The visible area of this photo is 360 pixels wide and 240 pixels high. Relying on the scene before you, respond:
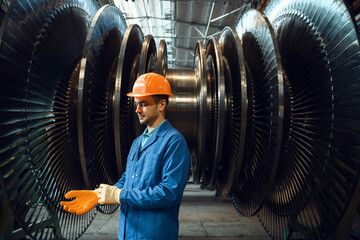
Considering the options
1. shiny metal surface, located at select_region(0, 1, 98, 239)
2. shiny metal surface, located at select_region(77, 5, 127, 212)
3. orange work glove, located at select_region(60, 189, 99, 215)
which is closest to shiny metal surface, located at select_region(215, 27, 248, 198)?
shiny metal surface, located at select_region(77, 5, 127, 212)

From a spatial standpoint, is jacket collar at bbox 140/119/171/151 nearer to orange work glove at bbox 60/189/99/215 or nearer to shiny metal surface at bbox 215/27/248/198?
orange work glove at bbox 60/189/99/215

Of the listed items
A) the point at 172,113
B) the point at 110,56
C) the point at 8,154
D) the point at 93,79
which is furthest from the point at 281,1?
the point at 8,154

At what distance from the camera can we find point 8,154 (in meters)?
Answer: 1.48

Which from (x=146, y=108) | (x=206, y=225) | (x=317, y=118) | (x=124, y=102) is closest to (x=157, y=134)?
(x=146, y=108)

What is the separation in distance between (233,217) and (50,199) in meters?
2.38

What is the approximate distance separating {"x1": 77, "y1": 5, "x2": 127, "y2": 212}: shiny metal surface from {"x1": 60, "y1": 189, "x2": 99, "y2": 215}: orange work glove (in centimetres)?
54

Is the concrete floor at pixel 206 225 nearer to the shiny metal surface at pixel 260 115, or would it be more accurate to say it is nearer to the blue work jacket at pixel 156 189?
the shiny metal surface at pixel 260 115

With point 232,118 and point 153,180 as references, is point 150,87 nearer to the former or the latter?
point 153,180

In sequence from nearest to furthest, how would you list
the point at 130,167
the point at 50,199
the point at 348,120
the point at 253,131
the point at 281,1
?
the point at 130,167 < the point at 348,120 < the point at 50,199 < the point at 253,131 < the point at 281,1

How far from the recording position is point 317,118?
5.96ft

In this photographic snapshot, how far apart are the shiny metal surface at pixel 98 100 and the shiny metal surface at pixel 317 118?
1.42 metres

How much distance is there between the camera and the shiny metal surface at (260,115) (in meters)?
1.83

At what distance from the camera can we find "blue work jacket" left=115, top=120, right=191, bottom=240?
1133mm

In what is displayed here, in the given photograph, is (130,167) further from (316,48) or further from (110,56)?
(316,48)
